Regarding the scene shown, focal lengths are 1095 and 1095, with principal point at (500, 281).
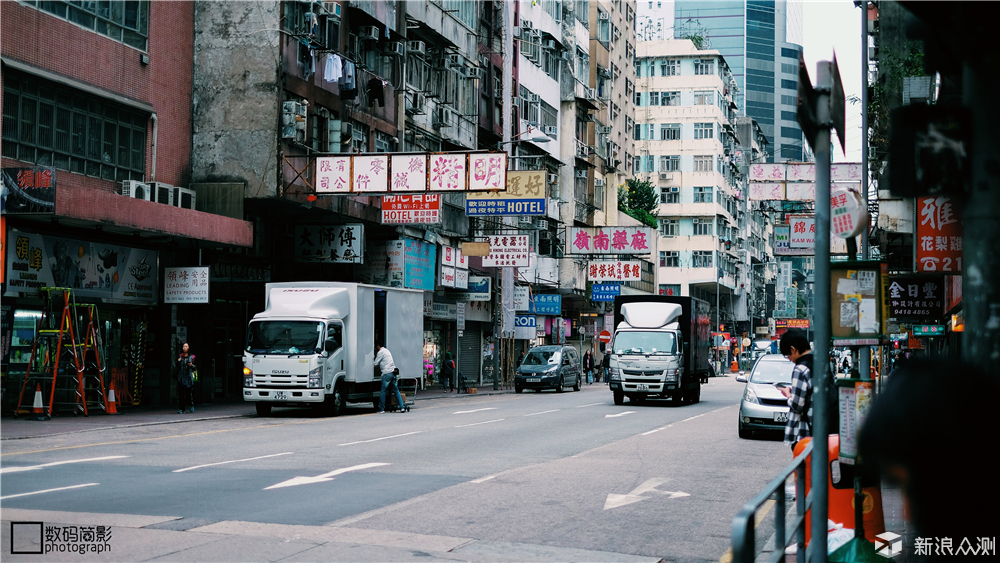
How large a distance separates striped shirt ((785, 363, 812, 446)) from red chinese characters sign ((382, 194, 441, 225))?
22.7 metres

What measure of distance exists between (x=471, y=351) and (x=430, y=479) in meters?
37.2

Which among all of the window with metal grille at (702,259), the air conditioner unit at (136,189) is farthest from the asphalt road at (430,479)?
the window with metal grille at (702,259)

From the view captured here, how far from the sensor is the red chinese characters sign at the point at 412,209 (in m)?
32.2

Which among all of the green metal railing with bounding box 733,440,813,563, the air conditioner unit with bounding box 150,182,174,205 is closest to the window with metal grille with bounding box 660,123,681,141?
the air conditioner unit with bounding box 150,182,174,205

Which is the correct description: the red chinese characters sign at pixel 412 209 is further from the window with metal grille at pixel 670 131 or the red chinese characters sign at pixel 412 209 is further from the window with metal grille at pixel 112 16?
the window with metal grille at pixel 670 131

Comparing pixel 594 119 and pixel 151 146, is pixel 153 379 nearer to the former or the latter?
pixel 151 146

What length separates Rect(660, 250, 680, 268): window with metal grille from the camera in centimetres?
9194

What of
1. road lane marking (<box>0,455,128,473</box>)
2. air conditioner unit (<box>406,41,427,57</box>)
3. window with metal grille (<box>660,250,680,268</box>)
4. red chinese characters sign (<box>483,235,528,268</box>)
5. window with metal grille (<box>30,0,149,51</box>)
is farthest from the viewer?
window with metal grille (<box>660,250,680,268</box>)

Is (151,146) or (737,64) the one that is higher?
(737,64)

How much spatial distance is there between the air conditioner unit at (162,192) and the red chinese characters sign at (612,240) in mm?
23697

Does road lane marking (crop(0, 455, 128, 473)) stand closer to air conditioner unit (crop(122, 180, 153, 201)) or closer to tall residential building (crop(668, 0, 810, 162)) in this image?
air conditioner unit (crop(122, 180, 153, 201))

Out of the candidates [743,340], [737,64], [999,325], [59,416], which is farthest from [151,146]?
Answer: [737,64]

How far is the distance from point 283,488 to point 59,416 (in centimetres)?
1361

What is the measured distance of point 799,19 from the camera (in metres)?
175
